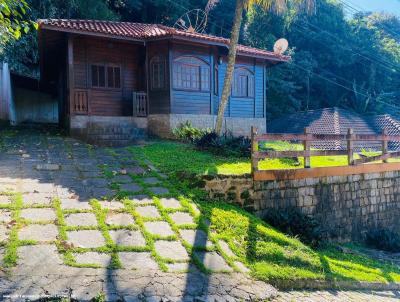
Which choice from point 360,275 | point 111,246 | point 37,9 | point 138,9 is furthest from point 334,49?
point 111,246

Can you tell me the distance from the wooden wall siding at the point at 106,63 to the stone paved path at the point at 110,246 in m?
6.51

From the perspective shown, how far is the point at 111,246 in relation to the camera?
5.38 metres

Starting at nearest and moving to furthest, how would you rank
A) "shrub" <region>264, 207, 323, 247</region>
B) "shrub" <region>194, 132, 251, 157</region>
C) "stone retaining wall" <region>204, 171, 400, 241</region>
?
"shrub" <region>264, 207, 323, 247</region>, "stone retaining wall" <region>204, 171, 400, 241</region>, "shrub" <region>194, 132, 251, 157</region>

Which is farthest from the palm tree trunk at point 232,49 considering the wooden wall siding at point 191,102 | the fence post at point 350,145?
the fence post at point 350,145

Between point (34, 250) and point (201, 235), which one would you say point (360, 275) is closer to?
point (201, 235)

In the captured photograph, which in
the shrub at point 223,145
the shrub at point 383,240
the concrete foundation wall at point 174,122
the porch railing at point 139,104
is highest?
the porch railing at point 139,104

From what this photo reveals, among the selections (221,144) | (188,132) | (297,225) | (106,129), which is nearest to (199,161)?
(221,144)

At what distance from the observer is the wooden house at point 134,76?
13.4 meters

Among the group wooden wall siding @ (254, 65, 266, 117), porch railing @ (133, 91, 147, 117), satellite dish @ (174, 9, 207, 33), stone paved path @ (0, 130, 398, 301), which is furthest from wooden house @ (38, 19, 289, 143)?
stone paved path @ (0, 130, 398, 301)

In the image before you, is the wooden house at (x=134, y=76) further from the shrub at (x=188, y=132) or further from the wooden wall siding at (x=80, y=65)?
the shrub at (x=188, y=132)

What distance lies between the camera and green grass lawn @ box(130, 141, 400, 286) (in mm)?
5762

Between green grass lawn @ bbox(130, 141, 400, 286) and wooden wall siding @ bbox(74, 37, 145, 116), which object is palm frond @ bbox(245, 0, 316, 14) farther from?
green grass lawn @ bbox(130, 141, 400, 286)

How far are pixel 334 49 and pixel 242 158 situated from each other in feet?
76.5

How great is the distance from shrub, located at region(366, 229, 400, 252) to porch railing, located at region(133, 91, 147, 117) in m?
8.93
